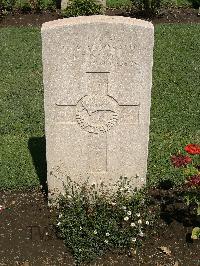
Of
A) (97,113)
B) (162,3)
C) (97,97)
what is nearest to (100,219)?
(97,113)

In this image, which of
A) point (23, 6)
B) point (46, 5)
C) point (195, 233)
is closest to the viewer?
point (195, 233)

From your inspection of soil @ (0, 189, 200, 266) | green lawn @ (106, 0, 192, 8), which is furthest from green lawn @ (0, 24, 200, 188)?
green lawn @ (106, 0, 192, 8)

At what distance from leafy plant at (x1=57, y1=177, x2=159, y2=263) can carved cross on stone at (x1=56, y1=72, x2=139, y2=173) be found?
43 centimetres

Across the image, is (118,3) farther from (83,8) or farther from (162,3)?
(83,8)

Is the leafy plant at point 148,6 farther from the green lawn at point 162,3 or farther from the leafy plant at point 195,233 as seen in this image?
the leafy plant at point 195,233

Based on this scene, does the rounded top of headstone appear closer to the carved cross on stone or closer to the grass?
the carved cross on stone

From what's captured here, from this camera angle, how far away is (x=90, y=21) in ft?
14.7

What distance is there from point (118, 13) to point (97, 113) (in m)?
8.66

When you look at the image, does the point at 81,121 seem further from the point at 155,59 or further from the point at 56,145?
the point at 155,59

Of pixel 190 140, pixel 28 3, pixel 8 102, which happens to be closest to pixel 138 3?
pixel 28 3

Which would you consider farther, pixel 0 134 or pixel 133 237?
pixel 0 134

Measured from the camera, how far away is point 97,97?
15.9ft

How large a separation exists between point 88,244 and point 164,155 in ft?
7.05

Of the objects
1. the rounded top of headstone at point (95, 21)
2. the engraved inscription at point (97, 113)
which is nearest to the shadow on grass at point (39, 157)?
the engraved inscription at point (97, 113)
